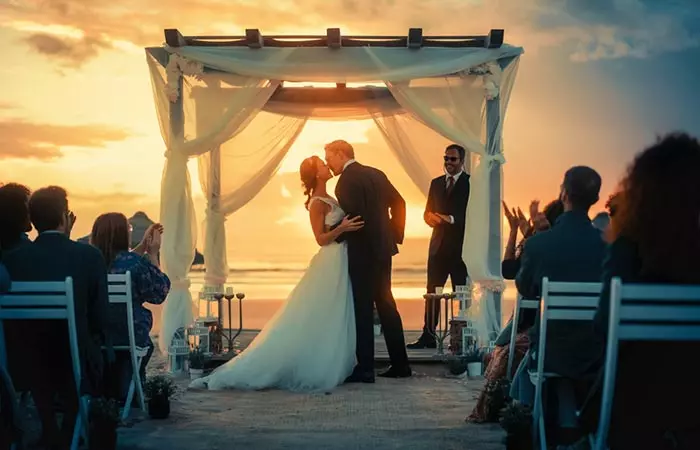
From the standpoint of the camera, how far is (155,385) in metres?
5.71

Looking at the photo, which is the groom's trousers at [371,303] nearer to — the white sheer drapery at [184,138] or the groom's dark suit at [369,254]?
the groom's dark suit at [369,254]

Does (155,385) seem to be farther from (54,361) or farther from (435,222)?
(435,222)

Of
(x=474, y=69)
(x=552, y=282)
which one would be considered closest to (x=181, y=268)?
(x=474, y=69)

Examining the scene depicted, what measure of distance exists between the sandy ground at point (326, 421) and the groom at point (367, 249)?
1.03 feet

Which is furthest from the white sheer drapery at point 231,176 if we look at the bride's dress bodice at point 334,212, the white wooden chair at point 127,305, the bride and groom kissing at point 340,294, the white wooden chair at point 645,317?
the white wooden chair at point 645,317

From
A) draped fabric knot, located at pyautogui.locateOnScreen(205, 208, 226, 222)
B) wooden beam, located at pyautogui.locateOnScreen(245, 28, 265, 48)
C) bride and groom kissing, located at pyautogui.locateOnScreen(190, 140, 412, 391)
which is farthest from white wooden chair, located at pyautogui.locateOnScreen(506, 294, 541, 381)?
draped fabric knot, located at pyautogui.locateOnScreen(205, 208, 226, 222)

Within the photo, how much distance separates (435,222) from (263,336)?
2436 millimetres

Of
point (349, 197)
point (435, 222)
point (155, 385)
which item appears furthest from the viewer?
point (435, 222)

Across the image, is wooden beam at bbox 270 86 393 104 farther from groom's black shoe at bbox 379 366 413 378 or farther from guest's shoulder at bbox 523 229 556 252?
guest's shoulder at bbox 523 229 556 252

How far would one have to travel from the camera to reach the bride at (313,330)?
7.18 metres

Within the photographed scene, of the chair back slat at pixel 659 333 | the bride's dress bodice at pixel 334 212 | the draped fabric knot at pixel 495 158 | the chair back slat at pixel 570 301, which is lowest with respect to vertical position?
the chair back slat at pixel 659 333

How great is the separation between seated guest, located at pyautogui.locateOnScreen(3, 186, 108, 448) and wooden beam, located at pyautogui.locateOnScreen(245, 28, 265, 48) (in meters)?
4.12

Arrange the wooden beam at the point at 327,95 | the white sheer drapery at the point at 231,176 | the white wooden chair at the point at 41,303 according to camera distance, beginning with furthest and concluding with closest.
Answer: the wooden beam at the point at 327,95 → the white sheer drapery at the point at 231,176 → the white wooden chair at the point at 41,303

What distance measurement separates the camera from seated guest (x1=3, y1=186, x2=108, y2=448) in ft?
13.6
